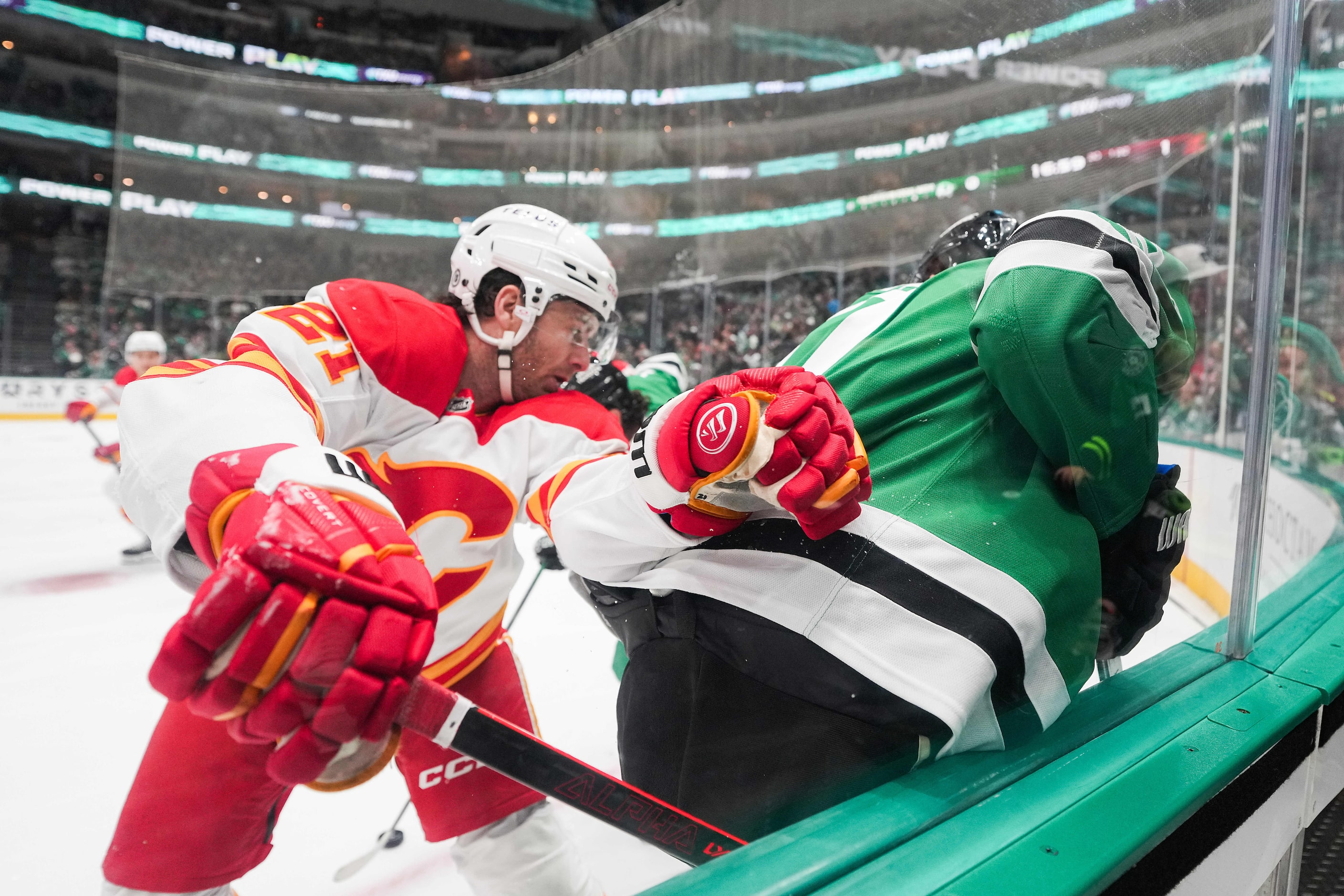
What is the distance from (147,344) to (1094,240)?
156 centimetres

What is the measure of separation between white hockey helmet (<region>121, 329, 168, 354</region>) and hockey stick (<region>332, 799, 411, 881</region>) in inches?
33.5

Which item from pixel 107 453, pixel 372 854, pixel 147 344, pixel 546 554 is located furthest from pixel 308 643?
pixel 107 453

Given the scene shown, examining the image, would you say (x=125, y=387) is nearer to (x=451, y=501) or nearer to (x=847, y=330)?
(x=451, y=501)

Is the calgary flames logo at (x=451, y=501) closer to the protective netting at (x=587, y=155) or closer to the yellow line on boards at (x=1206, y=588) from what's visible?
the protective netting at (x=587, y=155)

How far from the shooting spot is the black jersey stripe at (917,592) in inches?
25.7

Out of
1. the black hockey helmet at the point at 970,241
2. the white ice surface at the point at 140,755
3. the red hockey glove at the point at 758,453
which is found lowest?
the white ice surface at the point at 140,755

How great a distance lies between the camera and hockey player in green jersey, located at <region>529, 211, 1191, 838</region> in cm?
65

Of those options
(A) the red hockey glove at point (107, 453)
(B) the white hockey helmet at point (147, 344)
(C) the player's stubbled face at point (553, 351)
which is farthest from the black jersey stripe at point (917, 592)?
(A) the red hockey glove at point (107, 453)

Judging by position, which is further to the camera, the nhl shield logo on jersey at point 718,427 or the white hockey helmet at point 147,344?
the white hockey helmet at point 147,344

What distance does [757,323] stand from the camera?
3.94 meters

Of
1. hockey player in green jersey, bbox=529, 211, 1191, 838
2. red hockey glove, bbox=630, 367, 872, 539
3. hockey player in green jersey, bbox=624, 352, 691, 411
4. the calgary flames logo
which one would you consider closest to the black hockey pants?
hockey player in green jersey, bbox=529, 211, 1191, 838

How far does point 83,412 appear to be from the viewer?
4.12 m

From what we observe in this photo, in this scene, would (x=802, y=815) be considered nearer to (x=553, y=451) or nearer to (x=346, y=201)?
(x=553, y=451)

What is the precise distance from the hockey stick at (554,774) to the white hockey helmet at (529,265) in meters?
0.65
